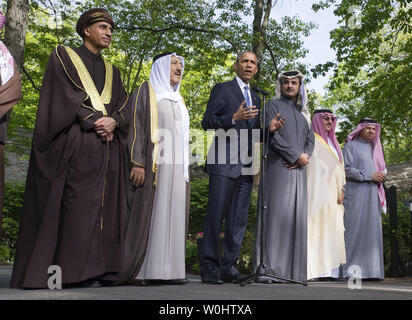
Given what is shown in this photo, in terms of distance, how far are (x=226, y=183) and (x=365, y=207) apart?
11.6ft

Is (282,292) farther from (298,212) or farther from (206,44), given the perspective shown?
(206,44)

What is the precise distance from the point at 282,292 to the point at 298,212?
1.75m

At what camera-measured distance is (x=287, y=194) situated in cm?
669

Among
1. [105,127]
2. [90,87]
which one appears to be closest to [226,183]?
[105,127]

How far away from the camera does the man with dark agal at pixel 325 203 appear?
7.89 meters

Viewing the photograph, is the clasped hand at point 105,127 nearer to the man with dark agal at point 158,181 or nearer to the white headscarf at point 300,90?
the man with dark agal at point 158,181

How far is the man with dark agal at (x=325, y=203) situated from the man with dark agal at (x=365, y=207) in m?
→ 0.53

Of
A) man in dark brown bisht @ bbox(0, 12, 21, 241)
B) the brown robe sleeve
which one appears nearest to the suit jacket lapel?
the brown robe sleeve

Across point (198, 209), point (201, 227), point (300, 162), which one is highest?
point (300, 162)

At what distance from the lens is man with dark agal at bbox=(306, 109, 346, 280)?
25.9ft

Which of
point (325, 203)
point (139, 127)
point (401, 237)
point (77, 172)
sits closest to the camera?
point (77, 172)

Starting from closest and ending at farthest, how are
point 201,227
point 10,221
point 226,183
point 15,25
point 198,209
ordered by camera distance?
point 226,183
point 15,25
point 201,227
point 198,209
point 10,221

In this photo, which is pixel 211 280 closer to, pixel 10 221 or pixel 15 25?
pixel 15 25
